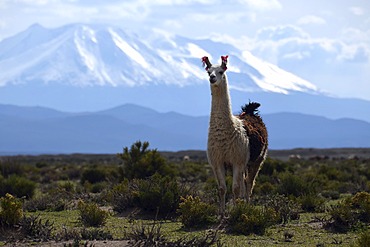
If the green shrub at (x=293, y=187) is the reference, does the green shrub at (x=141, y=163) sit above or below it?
above

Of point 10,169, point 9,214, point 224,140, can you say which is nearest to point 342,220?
point 224,140

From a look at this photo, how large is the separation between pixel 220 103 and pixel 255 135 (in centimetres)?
→ 105

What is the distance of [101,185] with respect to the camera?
69.5 ft

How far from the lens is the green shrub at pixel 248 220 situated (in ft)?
38.3

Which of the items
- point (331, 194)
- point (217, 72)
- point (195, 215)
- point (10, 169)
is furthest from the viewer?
point (10, 169)

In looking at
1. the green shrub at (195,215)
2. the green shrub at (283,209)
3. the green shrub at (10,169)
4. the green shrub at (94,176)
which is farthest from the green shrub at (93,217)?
the green shrub at (10,169)

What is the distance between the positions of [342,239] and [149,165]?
11.3 m

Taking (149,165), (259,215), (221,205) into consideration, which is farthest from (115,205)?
(149,165)

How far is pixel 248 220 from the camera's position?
38.2 ft

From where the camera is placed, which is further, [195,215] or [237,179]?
[237,179]

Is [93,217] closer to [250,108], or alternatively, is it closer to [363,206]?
[250,108]

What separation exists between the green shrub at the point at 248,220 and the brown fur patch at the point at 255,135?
1418 millimetres

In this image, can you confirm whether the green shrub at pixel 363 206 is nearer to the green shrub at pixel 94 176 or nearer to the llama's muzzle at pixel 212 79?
the llama's muzzle at pixel 212 79

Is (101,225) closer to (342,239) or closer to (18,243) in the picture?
(18,243)
